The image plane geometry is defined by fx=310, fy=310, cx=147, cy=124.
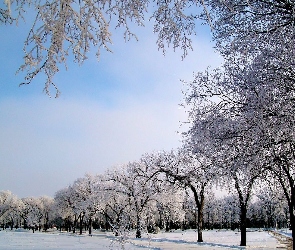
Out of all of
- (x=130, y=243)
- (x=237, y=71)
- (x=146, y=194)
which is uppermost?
(x=237, y=71)

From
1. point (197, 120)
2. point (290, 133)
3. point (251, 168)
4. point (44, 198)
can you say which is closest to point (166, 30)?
point (290, 133)

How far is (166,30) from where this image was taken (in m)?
5.31

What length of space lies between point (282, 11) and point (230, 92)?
3154mm

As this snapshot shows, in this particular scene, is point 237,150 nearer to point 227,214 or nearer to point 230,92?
point 230,92

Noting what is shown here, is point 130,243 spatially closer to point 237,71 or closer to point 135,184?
point 237,71

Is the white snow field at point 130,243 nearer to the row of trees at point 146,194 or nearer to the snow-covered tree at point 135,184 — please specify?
the row of trees at point 146,194

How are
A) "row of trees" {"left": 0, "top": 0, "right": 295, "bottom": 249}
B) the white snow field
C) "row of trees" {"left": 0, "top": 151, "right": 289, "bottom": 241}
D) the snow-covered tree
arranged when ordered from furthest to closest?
the snow-covered tree < the white snow field < "row of trees" {"left": 0, "top": 151, "right": 289, "bottom": 241} < "row of trees" {"left": 0, "top": 0, "right": 295, "bottom": 249}

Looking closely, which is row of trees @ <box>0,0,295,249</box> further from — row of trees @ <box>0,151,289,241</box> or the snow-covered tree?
the snow-covered tree

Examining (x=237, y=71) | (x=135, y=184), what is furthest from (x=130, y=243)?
(x=135, y=184)

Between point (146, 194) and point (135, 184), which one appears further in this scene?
point (135, 184)

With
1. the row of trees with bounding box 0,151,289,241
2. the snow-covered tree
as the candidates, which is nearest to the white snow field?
the row of trees with bounding box 0,151,289,241

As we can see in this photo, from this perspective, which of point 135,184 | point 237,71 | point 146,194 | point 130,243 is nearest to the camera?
point 237,71

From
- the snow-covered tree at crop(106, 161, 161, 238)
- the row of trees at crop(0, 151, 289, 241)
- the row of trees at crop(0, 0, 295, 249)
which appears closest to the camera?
the row of trees at crop(0, 0, 295, 249)

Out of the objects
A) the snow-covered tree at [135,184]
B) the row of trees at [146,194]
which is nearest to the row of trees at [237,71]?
the row of trees at [146,194]
